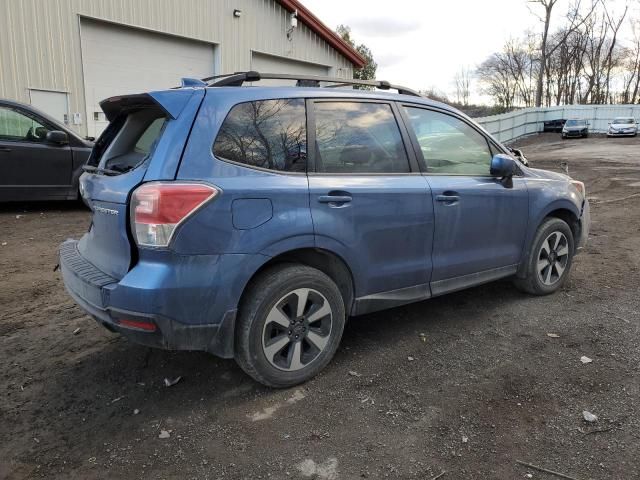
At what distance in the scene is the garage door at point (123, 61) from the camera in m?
12.6

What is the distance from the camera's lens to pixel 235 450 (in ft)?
8.85

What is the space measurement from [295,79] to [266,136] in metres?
0.57

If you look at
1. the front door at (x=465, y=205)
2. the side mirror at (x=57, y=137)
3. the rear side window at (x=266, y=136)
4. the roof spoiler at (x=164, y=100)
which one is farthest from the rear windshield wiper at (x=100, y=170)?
the side mirror at (x=57, y=137)

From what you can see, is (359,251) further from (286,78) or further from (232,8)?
(232,8)

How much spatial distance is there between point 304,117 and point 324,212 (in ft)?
1.99

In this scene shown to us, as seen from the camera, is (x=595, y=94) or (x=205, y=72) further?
(x=595, y=94)

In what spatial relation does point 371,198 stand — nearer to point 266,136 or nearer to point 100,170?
point 266,136

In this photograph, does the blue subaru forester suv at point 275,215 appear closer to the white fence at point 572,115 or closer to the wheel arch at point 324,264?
the wheel arch at point 324,264

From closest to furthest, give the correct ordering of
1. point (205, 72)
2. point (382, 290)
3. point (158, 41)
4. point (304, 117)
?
point (304, 117) → point (382, 290) → point (158, 41) → point (205, 72)

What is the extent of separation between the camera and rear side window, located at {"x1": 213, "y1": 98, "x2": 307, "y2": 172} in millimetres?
2980

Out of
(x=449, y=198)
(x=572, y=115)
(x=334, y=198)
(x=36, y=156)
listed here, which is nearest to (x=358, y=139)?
(x=334, y=198)

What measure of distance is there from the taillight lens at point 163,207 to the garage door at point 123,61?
1119cm

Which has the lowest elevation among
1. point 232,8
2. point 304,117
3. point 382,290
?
point 382,290

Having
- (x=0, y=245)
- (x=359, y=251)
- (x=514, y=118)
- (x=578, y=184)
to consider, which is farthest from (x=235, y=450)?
(x=514, y=118)
